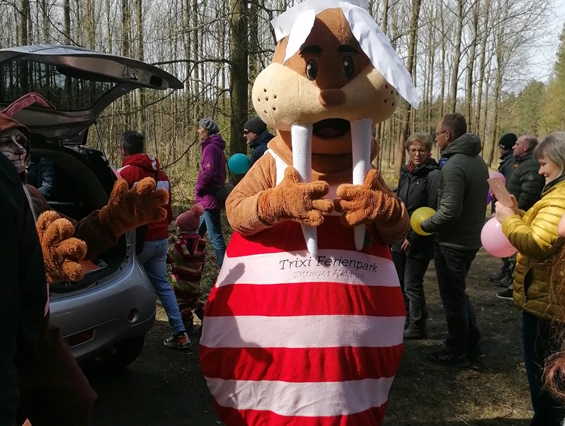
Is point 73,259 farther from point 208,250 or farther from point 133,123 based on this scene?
point 133,123

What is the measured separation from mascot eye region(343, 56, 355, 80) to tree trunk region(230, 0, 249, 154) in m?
5.51

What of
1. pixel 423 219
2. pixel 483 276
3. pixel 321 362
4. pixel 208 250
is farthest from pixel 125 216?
pixel 483 276

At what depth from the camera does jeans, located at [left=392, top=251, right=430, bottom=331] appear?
4648mm

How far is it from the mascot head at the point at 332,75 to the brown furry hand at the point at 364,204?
0.94 feet

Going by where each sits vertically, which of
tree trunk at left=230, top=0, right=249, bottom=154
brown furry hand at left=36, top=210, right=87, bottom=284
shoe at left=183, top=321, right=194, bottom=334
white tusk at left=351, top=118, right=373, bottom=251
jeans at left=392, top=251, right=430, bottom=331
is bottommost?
shoe at left=183, top=321, right=194, bottom=334

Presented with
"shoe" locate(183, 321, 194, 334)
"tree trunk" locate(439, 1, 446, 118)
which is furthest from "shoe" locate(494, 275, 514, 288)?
"tree trunk" locate(439, 1, 446, 118)

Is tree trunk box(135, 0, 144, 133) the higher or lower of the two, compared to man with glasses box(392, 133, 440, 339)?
higher

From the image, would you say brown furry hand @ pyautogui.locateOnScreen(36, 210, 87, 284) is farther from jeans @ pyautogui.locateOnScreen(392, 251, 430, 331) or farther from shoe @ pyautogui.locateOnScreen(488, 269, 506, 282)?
shoe @ pyautogui.locateOnScreen(488, 269, 506, 282)

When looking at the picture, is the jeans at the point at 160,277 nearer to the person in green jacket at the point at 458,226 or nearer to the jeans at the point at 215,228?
the jeans at the point at 215,228

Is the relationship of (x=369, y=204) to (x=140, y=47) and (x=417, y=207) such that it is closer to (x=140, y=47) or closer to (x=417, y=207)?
(x=417, y=207)

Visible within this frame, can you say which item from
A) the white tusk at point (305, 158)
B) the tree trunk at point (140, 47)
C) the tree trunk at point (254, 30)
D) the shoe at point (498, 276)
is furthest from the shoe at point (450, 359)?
the tree trunk at point (140, 47)

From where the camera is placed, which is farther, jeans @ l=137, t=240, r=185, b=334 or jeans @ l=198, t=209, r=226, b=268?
jeans @ l=198, t=209, r=226, b=268

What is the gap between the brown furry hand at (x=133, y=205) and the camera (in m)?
2.38

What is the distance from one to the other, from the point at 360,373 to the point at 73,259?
1.24m
